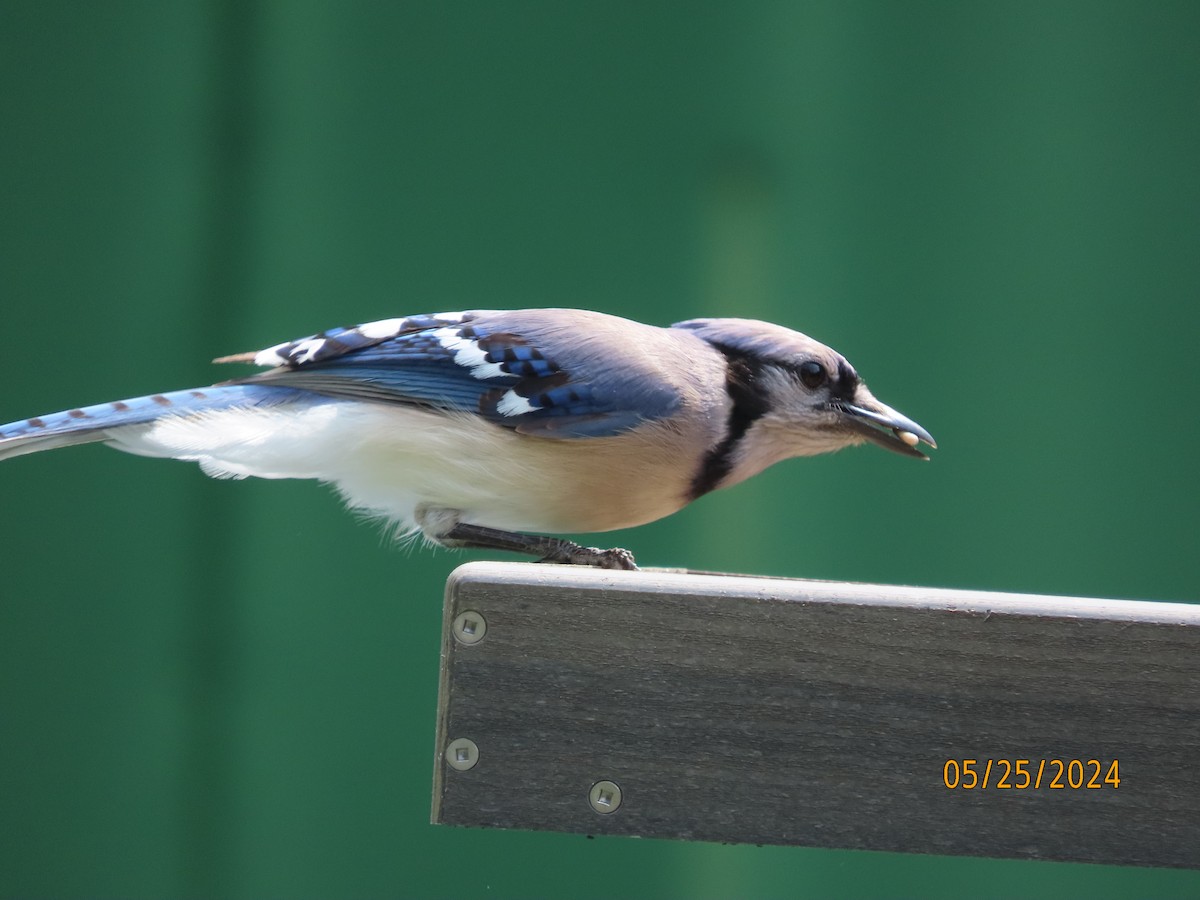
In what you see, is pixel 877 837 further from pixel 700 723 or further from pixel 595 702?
pixel 595 702

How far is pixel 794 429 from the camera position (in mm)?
2266

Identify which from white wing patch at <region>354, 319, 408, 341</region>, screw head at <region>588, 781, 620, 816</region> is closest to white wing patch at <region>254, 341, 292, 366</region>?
white wing patch at <region>354, 319, 408, 341</region>

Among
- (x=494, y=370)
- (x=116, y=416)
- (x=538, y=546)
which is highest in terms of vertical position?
(x=494, y=370)

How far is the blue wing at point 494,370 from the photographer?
2104mm

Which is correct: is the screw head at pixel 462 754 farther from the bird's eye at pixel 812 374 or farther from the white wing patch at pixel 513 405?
the bird's eye at pixel 812 374

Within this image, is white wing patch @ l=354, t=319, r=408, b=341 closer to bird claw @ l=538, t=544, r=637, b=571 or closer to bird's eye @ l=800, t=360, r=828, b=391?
bird claw @ l=538, t=544, r=637, b=571

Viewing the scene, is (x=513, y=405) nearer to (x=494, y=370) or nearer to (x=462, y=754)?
(x=494, y=370)

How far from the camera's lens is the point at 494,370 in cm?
216

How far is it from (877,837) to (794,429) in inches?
42.9

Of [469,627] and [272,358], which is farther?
[272,358]

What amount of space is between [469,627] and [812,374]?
1.15m

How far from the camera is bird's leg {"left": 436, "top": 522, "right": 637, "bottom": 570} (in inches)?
78.5
